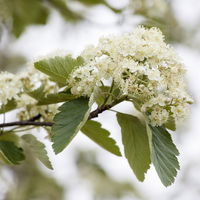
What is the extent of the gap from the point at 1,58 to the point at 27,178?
149 cm

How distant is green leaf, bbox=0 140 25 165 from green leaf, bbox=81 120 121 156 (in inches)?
11.0

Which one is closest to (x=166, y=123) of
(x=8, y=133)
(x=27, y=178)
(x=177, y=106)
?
(x=177, y=106)

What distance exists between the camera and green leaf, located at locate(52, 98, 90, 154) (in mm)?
1570

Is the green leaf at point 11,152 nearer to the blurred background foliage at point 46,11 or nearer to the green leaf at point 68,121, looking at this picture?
the green leaf at point 68,121

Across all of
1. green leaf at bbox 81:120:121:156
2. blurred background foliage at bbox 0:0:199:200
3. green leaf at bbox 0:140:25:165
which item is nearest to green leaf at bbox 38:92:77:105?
green leaf at bbox 81:120:121:156

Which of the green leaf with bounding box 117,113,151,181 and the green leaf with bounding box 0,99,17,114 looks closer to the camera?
the green leaf with bounding box 117,113,151,181

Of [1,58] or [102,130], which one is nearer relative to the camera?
[102,130]

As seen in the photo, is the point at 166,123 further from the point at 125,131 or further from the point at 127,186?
the point at 127,186

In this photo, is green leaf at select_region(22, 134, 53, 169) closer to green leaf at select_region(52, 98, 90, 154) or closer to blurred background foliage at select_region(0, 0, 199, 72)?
green leaf at select_region(52, 98, 90, 154)

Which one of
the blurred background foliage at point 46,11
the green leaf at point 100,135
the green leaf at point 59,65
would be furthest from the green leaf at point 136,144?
the blurred background foliage at point 46,11

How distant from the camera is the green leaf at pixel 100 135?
1.95 metres

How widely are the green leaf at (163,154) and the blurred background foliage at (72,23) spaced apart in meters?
0.75

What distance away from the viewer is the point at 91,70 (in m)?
1.81

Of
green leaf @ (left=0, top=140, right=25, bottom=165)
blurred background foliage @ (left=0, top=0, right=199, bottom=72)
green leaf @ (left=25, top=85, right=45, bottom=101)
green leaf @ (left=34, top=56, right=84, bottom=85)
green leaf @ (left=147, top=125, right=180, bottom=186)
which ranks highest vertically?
blurred background foliage @ (left=0, top=0, right=199, bottom=72)
